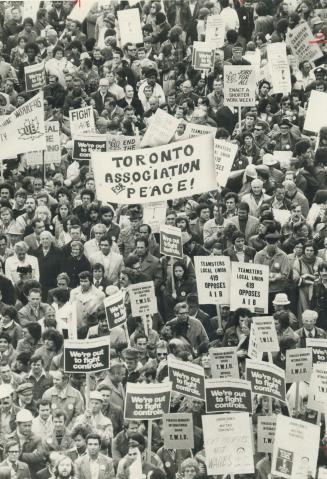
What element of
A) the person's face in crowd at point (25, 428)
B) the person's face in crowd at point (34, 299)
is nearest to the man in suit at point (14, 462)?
the person's face in crowd at point (25, 428)

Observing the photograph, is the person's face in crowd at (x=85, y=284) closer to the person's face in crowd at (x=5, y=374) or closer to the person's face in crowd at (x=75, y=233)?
the person's face in crowd at (x=75, y=233)

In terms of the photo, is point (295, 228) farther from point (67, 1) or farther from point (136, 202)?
point (67, 1)

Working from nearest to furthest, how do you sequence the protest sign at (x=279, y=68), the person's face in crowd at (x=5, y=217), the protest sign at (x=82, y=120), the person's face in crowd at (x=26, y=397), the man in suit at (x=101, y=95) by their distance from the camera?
the person's face in crowd at (x=26, y=397) → the person's face in crowd at (x=5, y=217) → the protest sign at (x=82, y=120) → the protest sign at (x=279, y=68) → the man in suit at (x=101, y=95)

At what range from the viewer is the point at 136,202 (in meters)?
21.4

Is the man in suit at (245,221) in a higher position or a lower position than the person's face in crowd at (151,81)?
lower

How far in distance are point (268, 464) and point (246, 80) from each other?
832 cm

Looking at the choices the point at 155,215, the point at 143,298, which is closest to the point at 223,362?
the point at 143,298

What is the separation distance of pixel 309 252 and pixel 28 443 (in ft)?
13.7

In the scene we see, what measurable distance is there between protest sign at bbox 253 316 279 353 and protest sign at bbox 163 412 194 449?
49.8 inches

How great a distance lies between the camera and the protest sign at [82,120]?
26.2 meters

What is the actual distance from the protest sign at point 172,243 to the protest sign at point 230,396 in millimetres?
3005

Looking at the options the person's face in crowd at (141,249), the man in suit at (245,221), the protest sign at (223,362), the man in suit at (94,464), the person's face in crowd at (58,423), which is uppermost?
the man in suit at (245,221)

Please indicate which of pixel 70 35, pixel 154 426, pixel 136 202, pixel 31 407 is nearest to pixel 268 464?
pixel 154 426

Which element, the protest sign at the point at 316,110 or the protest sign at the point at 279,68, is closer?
the protest sign at the point at 316,110
